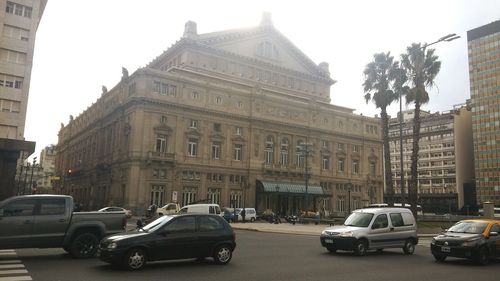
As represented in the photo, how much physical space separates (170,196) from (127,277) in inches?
1740

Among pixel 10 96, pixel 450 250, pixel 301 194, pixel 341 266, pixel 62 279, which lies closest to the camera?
pixel 62 279

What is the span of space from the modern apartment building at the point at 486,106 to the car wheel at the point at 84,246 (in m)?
98.0

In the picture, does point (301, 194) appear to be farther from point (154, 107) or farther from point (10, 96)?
point (10, 96)

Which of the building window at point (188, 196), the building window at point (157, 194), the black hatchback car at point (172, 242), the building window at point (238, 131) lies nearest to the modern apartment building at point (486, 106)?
the building window at point (238, 131)

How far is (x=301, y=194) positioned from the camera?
64312mm

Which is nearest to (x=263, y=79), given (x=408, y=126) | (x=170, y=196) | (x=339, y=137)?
(x=339, y=137)

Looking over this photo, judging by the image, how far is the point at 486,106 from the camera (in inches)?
3814

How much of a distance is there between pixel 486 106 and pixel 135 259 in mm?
103327

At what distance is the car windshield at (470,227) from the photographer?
48.4 ft

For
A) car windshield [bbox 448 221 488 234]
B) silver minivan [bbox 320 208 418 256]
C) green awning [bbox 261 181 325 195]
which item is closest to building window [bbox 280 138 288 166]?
green awning [bbox 261 181 325 195]

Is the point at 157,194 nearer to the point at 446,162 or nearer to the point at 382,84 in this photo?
the point at 382,84

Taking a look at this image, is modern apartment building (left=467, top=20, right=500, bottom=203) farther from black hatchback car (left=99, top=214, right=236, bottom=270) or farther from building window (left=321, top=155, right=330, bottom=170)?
black hatchback car (left=99, top=214, right=236, bottom=270)

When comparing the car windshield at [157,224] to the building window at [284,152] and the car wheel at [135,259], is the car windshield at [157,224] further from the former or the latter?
the building window at [284,152]

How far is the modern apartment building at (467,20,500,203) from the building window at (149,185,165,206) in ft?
248
